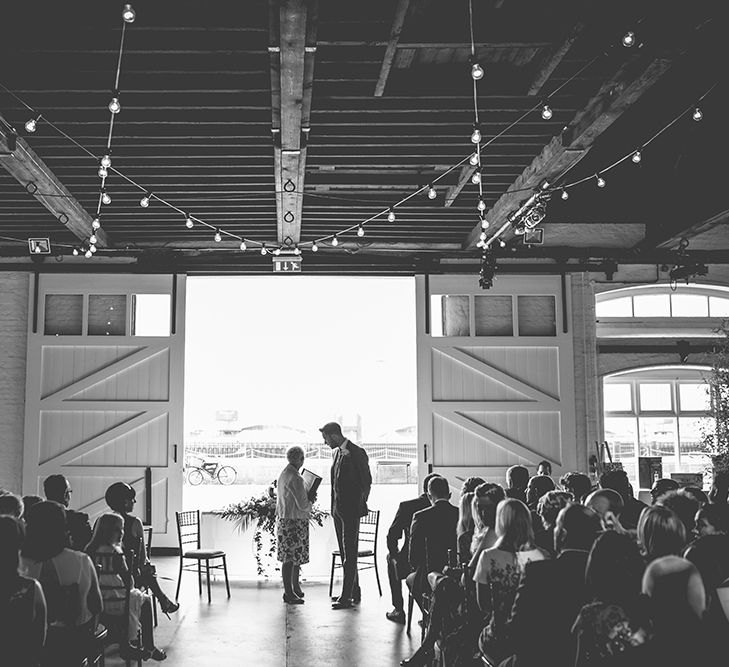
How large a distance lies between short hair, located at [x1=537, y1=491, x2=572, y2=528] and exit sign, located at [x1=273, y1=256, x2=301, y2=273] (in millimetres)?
5451

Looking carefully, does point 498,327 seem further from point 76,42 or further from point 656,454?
point 76,42

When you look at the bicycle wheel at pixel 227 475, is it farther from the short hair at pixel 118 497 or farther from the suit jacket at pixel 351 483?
the short hair at pixel 118 497

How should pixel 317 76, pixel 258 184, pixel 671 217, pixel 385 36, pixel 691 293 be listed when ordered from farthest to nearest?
pixel 691 293 < pixel 671 217 < pixel 258 184 < pixel 317 76 < pixel 385 36

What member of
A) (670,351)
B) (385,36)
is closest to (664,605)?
(385,36)

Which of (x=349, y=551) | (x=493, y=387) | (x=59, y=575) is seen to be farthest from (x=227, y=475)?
(x=59, y=575)

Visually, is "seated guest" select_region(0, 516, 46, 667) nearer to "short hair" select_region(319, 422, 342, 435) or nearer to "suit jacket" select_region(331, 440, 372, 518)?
"suit jacket" select_region(331, 440, 372, 518)

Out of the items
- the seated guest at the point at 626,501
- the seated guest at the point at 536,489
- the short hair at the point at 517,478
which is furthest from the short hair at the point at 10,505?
the short hair at the point at 517,478

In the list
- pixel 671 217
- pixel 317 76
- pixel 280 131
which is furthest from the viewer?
pixel 671 217

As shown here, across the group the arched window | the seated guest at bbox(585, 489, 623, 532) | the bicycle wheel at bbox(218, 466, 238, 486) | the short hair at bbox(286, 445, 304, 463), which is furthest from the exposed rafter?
the bicycle wheel at bbox(218, 466, 238, 486)

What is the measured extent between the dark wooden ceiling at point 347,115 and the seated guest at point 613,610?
10.00ft

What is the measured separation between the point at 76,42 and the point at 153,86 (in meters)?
0.67

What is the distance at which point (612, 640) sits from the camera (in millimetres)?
2957

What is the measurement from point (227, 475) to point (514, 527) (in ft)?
59.8

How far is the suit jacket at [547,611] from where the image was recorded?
11.4 ft
